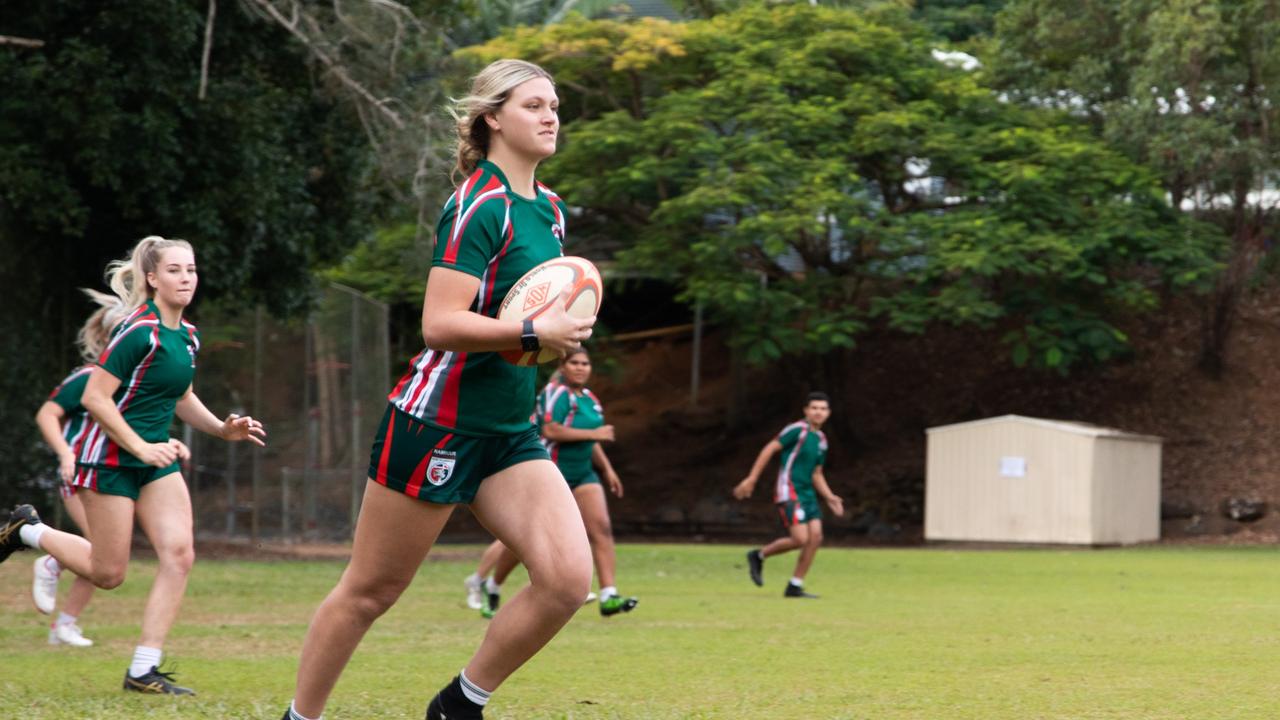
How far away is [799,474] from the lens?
15414 mm

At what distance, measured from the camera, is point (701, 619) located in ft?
41.4

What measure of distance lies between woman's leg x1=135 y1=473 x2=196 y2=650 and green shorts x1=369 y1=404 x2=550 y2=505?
296 cm

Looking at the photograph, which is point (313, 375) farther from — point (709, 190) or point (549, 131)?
point (549, 131)

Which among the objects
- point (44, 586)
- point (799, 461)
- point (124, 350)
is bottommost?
point (44, 586)

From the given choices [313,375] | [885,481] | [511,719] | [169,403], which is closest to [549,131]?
[511,719]

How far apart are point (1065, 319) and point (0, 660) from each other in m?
23.1

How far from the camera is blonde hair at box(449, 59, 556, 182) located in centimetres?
518

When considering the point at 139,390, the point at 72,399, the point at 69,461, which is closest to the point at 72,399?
the point at 72,399

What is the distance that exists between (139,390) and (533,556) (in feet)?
12.0

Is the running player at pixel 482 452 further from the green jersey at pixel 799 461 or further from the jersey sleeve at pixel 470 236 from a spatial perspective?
the green jersey at pixel 799 461

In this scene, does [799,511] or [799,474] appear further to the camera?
[799,474]

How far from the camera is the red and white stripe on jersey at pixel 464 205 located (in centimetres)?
496

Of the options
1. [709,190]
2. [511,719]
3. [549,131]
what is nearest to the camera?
[549,131]

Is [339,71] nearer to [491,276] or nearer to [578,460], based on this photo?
[578,460]
